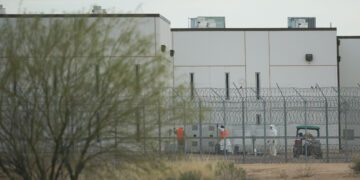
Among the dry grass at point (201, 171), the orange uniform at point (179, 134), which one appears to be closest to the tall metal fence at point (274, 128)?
the dry grass at point (201, 171)

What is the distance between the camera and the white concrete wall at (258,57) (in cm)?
5272

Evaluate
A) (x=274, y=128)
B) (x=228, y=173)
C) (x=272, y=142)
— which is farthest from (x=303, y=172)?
(x=274, y=128)

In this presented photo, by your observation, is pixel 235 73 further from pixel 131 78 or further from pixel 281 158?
pixel 131 78

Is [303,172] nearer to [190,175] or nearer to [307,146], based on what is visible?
[190,175]

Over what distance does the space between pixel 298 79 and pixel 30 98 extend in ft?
113

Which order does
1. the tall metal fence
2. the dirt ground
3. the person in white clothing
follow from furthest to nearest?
Answer: the person in white clothing, the tall metal fence, the dirt ground

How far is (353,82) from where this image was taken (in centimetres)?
5572

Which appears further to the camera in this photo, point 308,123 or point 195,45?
point 195,45

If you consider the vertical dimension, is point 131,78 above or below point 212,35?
below

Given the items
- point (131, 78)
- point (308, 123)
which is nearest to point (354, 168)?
point (131, 78)

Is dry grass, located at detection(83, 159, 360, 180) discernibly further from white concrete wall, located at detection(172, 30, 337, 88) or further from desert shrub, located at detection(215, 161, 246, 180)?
white concrete wall, located at detection(172, 30, 337, 88)

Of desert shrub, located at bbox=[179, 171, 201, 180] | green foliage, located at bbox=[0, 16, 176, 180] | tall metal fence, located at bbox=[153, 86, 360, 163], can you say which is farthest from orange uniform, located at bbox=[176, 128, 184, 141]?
tall metal fence, located at bbox=[153, 86, 360, 163]

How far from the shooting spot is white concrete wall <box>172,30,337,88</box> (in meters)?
52.7

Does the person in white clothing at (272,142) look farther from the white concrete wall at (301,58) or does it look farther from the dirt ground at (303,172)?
the white concrete wall at (301,58)
